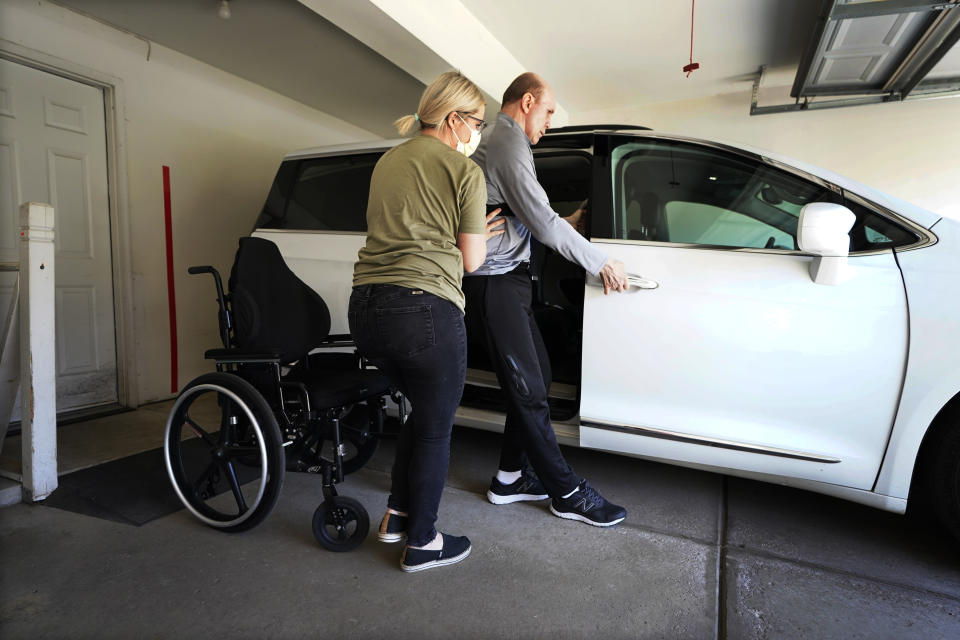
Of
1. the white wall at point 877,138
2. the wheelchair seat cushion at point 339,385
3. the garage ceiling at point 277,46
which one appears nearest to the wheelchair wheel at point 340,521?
the wheelchair seat cushion at point 339,385

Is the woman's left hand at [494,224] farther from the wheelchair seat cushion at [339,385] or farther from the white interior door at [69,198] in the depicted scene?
the white interior door at [69,198]

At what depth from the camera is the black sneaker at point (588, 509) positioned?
1912 mm

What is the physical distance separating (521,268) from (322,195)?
52.1 inches

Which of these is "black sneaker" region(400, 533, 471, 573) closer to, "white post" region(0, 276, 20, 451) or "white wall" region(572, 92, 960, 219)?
"white post" region(0, 276, 20, 451)

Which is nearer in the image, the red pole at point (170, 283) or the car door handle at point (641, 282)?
the car door handle at point (641, 282)

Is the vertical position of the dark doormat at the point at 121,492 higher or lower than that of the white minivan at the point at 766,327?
lower

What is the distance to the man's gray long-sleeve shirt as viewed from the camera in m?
1.75

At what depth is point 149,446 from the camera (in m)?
2.69

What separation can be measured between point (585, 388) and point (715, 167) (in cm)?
95

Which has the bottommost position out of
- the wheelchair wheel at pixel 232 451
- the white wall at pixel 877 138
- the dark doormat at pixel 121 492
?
the dark doormat at pixel 121 492

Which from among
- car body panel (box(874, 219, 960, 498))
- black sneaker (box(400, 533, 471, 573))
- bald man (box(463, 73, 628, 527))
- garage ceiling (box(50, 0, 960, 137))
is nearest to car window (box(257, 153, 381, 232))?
garage ceiling (box(50, 0, 960, 137))

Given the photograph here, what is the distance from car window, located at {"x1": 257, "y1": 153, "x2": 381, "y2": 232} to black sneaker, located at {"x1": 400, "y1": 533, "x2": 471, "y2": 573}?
1.46 metres

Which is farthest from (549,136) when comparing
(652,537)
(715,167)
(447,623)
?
(447,623)

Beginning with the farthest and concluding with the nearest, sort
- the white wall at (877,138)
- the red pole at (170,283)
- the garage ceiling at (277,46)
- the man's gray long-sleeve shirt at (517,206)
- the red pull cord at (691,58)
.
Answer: the white wall at (877,138), the red pull cord at (691,58), the red pole at (170,283), the garage ceiling at (277,46), the man's gray long-sleeve shirt at (517,206)
